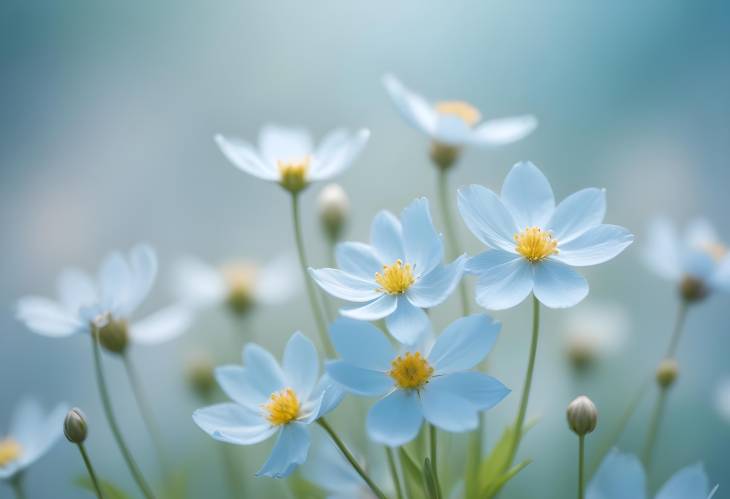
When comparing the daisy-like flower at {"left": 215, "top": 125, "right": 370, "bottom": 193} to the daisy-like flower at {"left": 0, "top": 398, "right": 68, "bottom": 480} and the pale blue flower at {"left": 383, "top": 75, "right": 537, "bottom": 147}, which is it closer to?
the pale blue flower at {"left": 383, "top": 75, "right": 537, "bottom": 147}

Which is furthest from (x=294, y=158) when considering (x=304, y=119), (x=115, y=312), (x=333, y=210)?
(x=304, y=119)

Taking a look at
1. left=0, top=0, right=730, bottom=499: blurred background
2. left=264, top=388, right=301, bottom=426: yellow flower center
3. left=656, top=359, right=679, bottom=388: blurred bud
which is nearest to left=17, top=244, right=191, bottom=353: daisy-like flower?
left=264, top=388, right=301, bottom=426: yellow flower center

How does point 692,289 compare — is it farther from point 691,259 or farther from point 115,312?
point 115,312

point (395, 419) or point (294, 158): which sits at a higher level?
point (294, 158)

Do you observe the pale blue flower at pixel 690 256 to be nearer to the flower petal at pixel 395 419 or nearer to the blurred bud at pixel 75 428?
the flower petal at pixel 395 419

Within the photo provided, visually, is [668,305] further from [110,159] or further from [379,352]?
[379,352]

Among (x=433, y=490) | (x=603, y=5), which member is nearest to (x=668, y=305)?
(x=603, y=5)

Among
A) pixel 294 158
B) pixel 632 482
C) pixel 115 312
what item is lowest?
pixel 632 482
